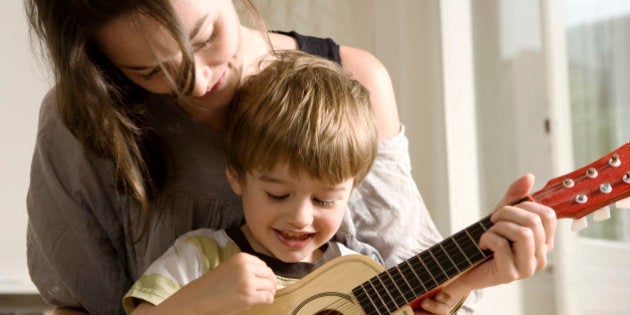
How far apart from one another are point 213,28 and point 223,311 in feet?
1.25

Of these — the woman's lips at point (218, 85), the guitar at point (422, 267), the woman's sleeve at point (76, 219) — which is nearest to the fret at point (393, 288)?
the guitar at point (422, 267)

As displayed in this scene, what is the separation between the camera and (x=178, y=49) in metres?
1.14

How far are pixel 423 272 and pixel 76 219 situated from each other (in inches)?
22.8

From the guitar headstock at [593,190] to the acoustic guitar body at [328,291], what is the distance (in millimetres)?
249

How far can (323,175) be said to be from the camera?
1.21 metres

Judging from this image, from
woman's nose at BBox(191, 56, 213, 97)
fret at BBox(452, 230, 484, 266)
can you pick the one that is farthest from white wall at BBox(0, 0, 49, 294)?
fret at BBox(452, 230, 484, 266)

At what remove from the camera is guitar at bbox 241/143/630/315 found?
1.13 metres

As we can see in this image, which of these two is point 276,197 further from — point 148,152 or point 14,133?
point 14,133

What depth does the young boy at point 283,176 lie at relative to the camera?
120 cm

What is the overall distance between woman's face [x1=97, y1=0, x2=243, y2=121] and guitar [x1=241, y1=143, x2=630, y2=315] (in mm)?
310

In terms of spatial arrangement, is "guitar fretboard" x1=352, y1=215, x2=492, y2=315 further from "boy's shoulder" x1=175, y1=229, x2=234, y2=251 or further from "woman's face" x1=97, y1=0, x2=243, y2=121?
"woman's face" x1=97, y1=0, x2=243, y2=121

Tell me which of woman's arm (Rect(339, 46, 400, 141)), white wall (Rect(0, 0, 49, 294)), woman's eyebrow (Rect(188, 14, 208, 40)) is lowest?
white wall (Rect(0, 0, 49, 294))

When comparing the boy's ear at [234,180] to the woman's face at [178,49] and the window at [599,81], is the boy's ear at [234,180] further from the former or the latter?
the window at [599,81]

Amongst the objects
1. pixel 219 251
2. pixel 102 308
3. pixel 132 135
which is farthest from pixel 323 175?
pixel 102 308
